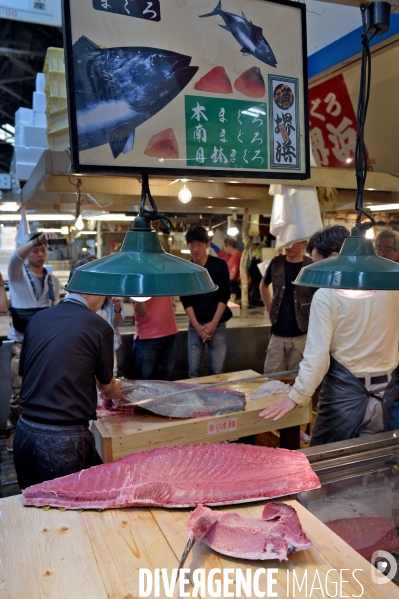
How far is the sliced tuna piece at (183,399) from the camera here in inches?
131

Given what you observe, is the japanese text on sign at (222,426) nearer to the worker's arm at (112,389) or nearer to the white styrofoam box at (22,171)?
the worker's arm at (112,389)

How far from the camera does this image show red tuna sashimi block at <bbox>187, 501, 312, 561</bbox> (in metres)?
1.76

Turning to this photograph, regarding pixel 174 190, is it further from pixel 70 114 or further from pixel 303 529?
pixel 303 529

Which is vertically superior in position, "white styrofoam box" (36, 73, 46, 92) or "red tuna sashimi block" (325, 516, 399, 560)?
"white styrofoam box" (36, 73, 46, 92)

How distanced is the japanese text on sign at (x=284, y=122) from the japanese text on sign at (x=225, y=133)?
59 millimetres

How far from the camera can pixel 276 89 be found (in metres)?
2.39

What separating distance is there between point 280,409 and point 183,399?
753mm

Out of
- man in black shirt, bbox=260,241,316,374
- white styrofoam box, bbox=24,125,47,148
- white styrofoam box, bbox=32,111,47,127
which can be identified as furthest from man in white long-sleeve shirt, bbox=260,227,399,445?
white styrofoam box, bbox=32,111,47,127

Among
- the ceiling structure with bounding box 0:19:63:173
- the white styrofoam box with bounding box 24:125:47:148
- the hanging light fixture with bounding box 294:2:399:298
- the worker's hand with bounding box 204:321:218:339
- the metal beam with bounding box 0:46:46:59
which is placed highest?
the ceiling structure with bounding box 0:19:63:173

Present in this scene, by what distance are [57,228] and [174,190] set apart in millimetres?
8332

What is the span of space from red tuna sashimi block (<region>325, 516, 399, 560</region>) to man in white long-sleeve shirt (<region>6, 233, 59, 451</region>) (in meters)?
4.02

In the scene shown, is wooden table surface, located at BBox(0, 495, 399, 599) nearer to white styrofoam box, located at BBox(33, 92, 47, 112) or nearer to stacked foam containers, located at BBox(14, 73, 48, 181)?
stacked foam containers, located at BBox(14, 73, 48, 181)

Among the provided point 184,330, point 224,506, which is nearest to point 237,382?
point 224,506

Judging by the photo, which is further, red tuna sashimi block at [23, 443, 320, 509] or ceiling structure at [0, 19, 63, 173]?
ceiling structure at [0, 19, 63, 173]
